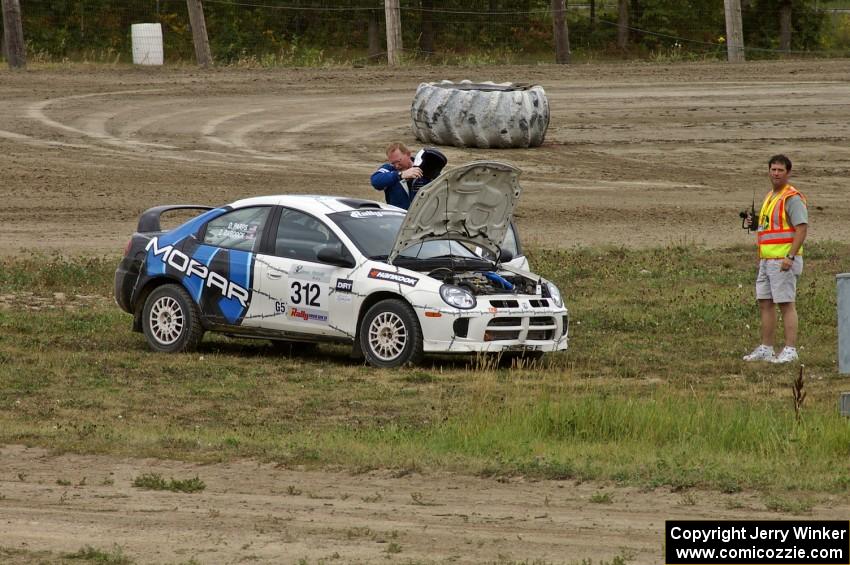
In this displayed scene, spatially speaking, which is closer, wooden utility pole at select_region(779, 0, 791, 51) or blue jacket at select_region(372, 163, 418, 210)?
blue jacket at select_region(372, 163, 418, 210)

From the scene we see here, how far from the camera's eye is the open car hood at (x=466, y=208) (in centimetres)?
1370

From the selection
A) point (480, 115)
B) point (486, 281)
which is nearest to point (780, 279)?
point (486, 281)

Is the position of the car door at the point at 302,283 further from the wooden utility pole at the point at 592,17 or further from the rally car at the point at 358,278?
the wooden utility pole at the point at 592,17

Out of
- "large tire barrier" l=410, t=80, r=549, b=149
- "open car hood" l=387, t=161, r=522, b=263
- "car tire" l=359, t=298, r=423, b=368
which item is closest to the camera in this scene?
"car tire" l=359, t=298, r=423, b=368

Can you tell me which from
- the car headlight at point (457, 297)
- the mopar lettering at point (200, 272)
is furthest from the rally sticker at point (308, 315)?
the car headlight at point (457, 297)

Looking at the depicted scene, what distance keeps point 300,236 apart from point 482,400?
310 centimetres

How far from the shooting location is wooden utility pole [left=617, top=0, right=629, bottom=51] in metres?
53.0

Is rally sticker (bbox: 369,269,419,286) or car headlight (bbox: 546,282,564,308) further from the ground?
rally sticker (bbox: 369,269,419,286)

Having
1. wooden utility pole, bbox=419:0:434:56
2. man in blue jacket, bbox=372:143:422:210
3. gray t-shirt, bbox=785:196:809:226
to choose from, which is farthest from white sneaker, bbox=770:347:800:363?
wooden utility pole, bbox=419:0:434:56

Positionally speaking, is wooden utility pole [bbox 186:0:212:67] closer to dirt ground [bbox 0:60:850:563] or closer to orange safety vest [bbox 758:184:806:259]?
dirt ground [bbox 0:60:850:563]

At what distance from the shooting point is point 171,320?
1443 centimetres

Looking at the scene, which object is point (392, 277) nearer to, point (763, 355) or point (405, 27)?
point (763, 355)

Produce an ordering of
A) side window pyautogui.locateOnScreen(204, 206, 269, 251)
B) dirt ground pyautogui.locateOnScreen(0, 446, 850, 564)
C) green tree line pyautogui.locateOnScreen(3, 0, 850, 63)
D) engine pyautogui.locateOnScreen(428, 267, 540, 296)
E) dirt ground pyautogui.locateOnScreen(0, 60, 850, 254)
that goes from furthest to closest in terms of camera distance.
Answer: green tree line pyautogui.locateOnScreen(3, 0, 850, 63) < dirt ground pyautogui.locateOnScreen(0, 60, 850, 254) < side window pyautogui.locateOnScreen(204, 206, 269, 251) < engine pyautogui.locateOnScreen(428, 267, 540, 296) < dirt ground pyautogui.locateOnScreen(0, 446, 850, 564)

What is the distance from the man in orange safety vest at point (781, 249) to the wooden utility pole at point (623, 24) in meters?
38.5
